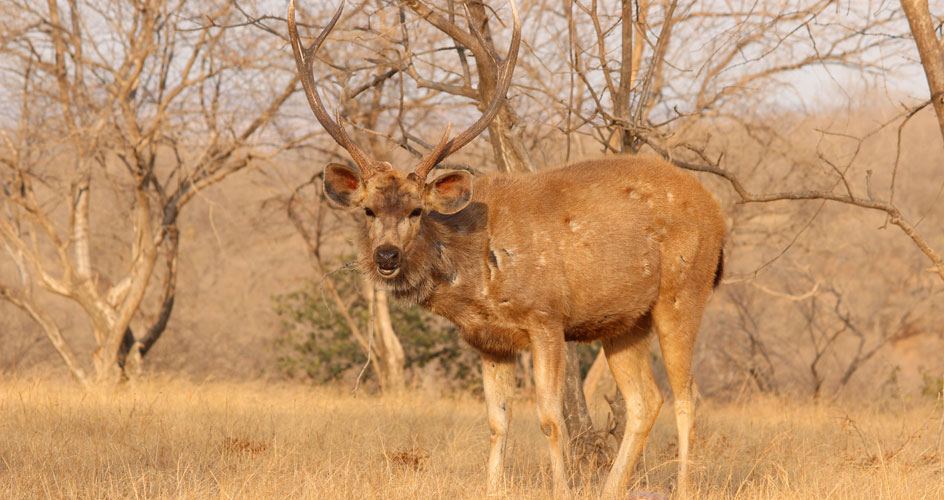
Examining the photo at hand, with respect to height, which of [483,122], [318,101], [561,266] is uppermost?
[318,101]

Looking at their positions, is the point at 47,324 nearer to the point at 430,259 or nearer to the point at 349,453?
the point at 349,453

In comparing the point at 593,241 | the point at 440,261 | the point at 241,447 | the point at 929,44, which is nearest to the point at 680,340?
the point at 593,241

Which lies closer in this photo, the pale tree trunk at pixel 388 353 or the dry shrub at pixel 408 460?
the dry shrub at pixel 408 460

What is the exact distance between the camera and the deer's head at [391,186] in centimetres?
582

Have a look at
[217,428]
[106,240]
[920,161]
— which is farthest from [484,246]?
[920,161]

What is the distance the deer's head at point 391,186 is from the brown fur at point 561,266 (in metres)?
0.01

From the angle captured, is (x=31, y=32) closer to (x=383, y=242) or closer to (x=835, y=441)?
(x=383, y=242)

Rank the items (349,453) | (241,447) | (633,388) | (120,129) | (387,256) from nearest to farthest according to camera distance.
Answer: (387,256)
(633,388)
(349,453)
(241,447)
(120,129)

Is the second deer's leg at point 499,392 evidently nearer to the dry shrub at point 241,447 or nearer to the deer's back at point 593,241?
the deer's back at point 593,241

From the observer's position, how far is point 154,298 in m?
26.2

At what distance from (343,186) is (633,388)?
8.63 feet

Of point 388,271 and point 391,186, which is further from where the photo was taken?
point 391,186

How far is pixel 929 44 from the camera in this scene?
7.05 metres

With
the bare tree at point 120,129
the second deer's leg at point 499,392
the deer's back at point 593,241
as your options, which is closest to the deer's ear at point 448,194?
the deer's back at point 593,241
